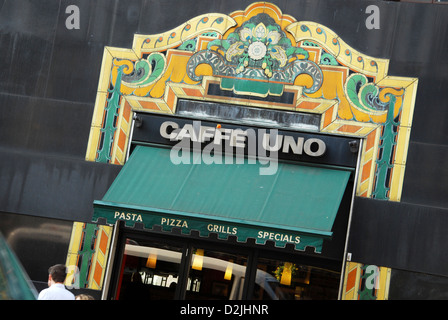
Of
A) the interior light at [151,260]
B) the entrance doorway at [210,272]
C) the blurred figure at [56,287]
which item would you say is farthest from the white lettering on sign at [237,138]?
the blurred figure at [56,287]

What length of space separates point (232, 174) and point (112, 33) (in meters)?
3.42

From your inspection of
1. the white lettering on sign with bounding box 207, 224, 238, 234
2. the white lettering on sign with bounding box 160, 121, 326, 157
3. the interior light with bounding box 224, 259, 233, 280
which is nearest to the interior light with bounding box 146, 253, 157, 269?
the interior light with bounding box 224, 259, 233, 280

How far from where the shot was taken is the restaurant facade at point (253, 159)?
32.6ft

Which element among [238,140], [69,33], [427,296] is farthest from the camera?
[69,33]

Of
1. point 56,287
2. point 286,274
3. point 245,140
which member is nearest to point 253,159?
point 245,140

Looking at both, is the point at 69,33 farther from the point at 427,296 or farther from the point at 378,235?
the point at 427,296

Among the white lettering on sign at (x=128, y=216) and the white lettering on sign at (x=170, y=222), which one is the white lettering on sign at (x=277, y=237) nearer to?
the white lettering on sign at (x=170, y=222)

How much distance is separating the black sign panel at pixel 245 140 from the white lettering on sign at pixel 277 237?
1796 millimetres

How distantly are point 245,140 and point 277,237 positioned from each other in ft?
7.04

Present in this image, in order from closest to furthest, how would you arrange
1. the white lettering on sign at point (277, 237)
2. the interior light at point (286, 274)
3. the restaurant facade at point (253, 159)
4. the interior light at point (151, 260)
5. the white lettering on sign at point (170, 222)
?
the white lettering on sign at point (277, 237) → the white lettering on sign at point (170, 222) → the restaurant facade at point (253, 159) → the interior light at point (286, 274) → the interior light at point (151, 260)

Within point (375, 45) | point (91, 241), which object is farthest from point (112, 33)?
point (375, 45)

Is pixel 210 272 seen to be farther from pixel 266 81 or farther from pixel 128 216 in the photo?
pixel 266 81

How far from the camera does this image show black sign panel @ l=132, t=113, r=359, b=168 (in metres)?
10.3

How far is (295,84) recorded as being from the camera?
1061 centimetres
